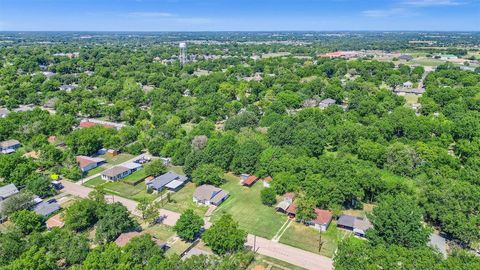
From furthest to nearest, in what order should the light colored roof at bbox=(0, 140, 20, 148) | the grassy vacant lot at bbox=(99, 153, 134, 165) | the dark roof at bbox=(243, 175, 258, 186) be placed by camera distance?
the light colored roof at bbox=(0, 140, 20, 148)
the grassy vacant lot at bbox=(99, 153, 134, 165)
the dark roof at bbox=(243, 175, 258, 186)

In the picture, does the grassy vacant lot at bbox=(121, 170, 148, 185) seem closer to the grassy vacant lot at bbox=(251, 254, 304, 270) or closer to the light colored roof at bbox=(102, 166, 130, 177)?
the light colored roof at bbox=(102, 166, 130, 177)

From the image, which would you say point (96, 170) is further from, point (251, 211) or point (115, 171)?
point (251, 211)

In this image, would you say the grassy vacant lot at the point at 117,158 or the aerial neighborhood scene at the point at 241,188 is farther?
the grassy vacant lot at the point at 117,158

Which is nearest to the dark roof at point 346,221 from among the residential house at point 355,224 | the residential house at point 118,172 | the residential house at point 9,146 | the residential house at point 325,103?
the residential house at point 355,224

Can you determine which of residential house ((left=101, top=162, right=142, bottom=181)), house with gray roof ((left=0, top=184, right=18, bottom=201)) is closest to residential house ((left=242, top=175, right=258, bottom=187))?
residential house ((left=101, top=162, right=142, bottom=181))

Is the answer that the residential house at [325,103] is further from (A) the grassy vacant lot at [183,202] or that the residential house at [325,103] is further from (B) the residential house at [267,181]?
(A) the grassy vacant lot at [183,202]

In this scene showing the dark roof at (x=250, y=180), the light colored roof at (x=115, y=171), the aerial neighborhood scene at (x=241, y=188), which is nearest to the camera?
the aerial neighborhood scene at (x=241, y=188)
